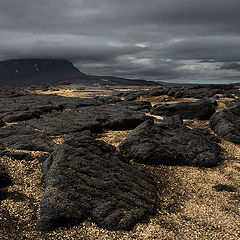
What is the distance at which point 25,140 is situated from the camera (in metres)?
14.3

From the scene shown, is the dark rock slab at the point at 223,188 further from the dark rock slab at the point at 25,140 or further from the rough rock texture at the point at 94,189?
the dark rock slab at the point at 25,140

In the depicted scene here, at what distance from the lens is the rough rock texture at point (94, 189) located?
809 cm

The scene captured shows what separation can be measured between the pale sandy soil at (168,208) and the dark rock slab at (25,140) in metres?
0.88

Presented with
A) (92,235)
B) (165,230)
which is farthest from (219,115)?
(92,235)

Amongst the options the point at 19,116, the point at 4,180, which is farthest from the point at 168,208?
the point at 19,116

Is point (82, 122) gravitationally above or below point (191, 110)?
below

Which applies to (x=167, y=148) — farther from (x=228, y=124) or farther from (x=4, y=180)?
(x=228, y=124)

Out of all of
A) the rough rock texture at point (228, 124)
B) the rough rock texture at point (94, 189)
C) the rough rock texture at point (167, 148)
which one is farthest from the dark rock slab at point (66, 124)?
the rough rock texture at point (228, 124)

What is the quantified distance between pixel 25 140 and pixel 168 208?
31.3ft

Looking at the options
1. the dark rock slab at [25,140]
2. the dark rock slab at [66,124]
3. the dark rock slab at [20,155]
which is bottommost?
the dark rock slab at [20,155]

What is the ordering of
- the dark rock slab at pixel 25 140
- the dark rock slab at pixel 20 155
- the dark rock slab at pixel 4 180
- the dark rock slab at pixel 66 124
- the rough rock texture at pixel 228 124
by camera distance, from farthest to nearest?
the rough rock texture at pixel 228 124, the dark rock slab at pixel 66 124, the dark rock slab at pixel 25 140, the dark rock slab at pixel 20 155, the dark rock slab at pixel 4 180

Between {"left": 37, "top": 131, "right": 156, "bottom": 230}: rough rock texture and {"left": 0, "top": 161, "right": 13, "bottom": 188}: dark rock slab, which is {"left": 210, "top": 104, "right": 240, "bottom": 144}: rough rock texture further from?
{"left": 0, "top": 161, "right": 13, "bottom": 188}: dark rock slab

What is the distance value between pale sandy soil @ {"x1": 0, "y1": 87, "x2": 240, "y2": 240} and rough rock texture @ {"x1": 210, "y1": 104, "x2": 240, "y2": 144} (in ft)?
18.9

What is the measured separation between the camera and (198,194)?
1067cm
